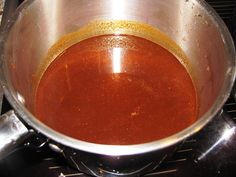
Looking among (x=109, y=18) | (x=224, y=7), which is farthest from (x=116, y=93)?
(x=224, y=7)

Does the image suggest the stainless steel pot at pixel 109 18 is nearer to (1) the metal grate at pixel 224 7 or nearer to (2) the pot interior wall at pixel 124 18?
(2) the pot interior wall at pixel 124 18

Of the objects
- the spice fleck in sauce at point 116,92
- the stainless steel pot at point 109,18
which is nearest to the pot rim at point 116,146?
the stainless steel pot at point 109,18

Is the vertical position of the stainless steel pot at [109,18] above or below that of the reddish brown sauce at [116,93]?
above

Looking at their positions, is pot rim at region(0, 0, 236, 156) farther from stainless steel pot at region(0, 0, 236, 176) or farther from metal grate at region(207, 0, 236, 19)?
metal grate at region(207, 0, 236, 19)

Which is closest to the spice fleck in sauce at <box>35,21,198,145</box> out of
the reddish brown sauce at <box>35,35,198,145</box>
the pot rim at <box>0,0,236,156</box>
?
the reddish brown sauce at <box>35,35,198,145</box>

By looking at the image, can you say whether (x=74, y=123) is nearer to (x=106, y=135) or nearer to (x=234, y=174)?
(x=106, y=135)

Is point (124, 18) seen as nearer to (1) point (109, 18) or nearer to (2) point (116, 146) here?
(1) point (109, 18)
